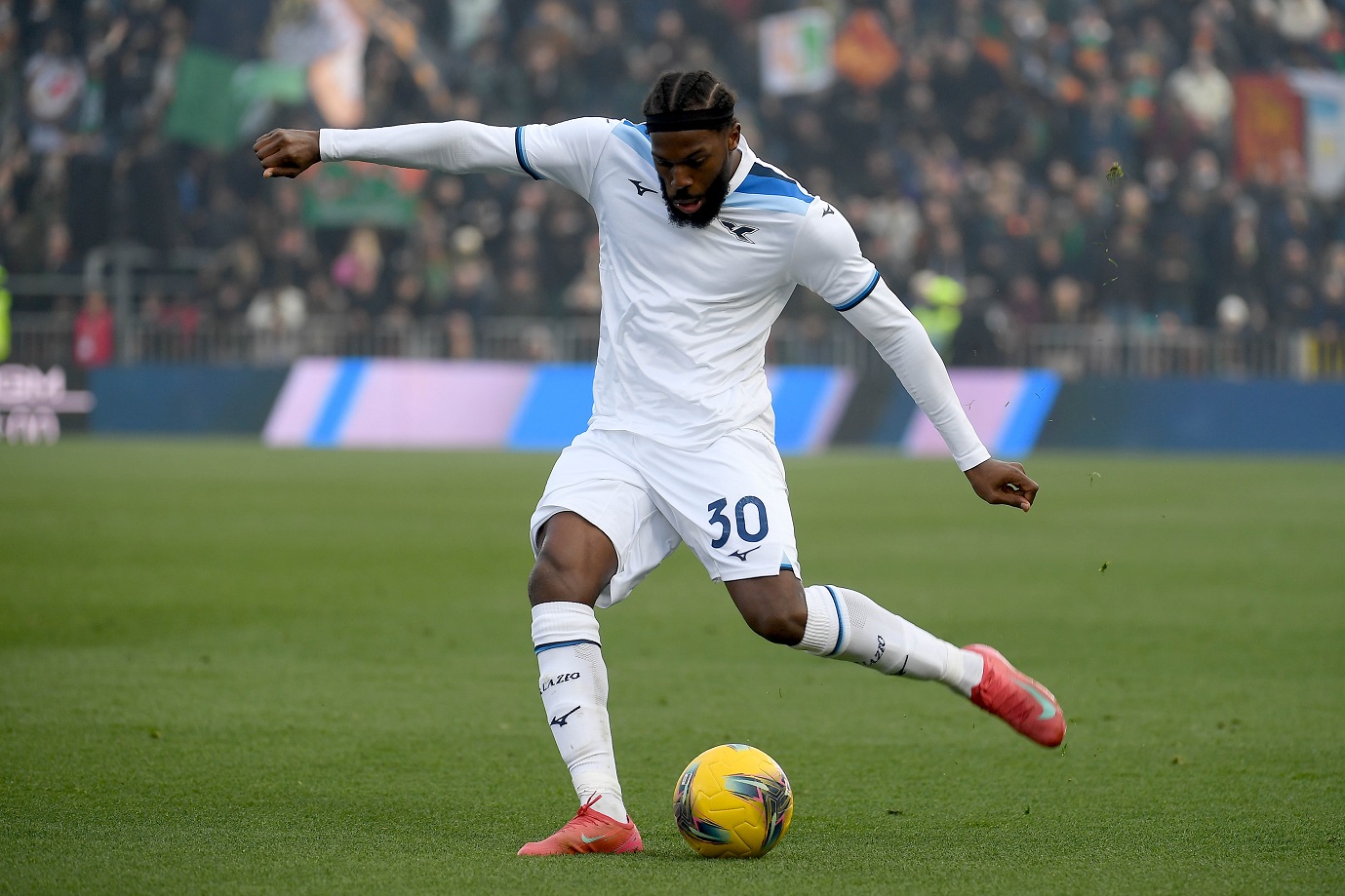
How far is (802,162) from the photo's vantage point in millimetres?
23578

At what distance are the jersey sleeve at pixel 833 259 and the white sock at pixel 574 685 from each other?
109 cm

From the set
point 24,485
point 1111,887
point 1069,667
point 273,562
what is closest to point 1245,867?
point 1111,887

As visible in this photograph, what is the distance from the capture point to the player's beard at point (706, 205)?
5039 millimetres

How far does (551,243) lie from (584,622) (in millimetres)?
17900

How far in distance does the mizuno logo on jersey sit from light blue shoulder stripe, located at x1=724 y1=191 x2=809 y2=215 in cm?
5

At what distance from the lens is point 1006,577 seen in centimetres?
1131

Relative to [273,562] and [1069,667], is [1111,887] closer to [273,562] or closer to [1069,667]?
[1069,667]

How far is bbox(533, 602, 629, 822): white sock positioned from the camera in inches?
193

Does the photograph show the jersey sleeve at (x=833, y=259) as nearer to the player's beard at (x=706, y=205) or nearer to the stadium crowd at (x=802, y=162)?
the player's beard at (x=706, y=205)

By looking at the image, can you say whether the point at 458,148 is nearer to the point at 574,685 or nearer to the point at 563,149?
the point at 563,149

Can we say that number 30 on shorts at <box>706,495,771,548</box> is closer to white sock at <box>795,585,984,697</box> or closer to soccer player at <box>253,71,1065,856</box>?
soccer player at <box>253,71,1065,856</box>

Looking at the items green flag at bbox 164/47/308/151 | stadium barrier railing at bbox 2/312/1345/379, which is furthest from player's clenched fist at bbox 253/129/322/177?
green flag at bbox 164/47/308/151

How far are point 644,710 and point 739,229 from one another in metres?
2.53

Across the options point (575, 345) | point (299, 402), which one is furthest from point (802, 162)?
point (299, 402)
